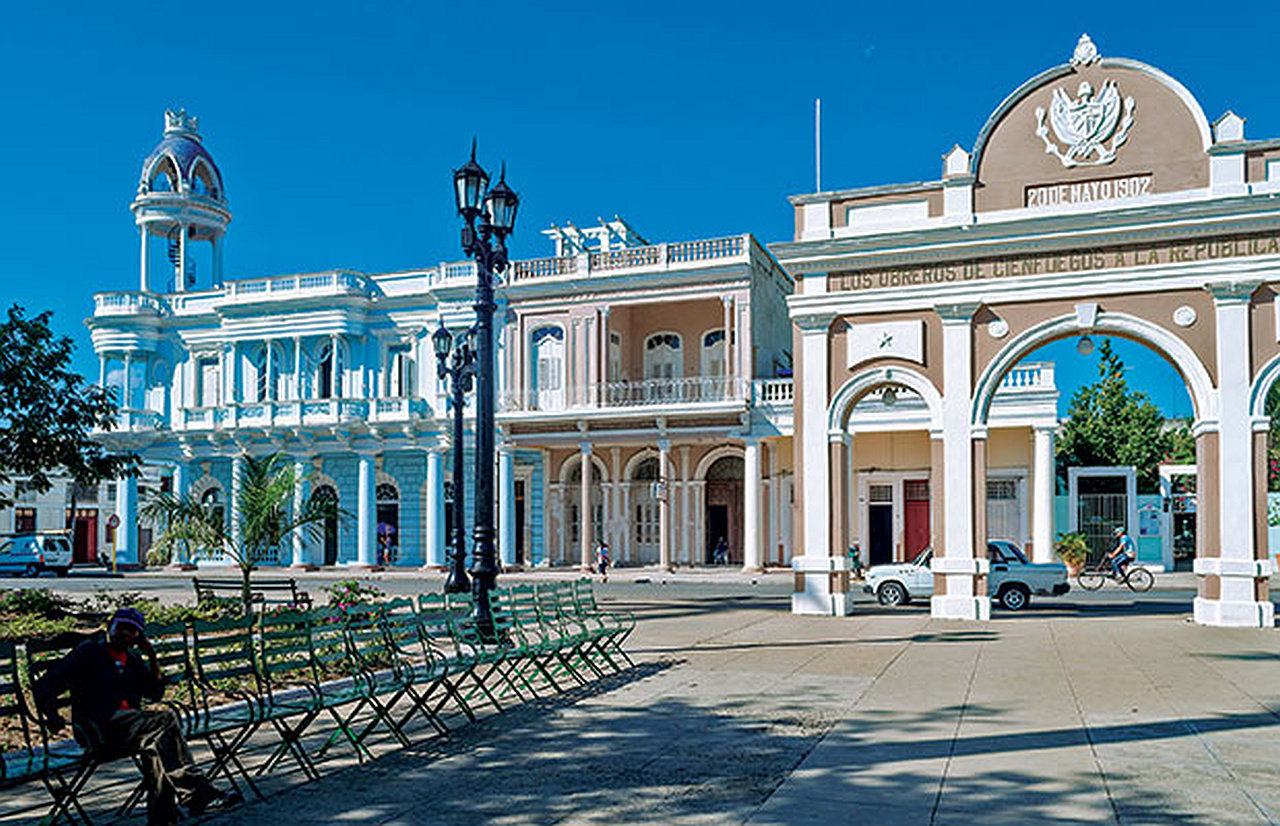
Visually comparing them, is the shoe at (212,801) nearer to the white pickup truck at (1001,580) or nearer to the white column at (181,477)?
the white pickup truck at (1001,580)

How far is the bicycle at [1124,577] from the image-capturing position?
87.4 ft

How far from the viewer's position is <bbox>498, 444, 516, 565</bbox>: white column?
3672 centimetres

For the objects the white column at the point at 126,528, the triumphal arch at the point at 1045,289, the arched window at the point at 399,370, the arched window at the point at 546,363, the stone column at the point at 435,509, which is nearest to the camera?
the triumphal arch at the point at 1045,289

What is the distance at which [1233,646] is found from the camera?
1422cm

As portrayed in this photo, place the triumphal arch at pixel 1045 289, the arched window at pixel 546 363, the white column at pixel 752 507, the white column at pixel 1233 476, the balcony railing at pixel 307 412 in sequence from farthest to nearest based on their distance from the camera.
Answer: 1. the balcony railing at pixel 307 412
2. the arched window at pixel 546 363
3. the white column at pixel 752 507
4. the triumphal arch at pixel 1045 289
5. the white column at pixel 1233 476

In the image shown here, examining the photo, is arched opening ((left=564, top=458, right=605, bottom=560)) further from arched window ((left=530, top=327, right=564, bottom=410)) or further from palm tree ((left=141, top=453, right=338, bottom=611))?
palm tree ((left=141, top=453, right=338, bottom=611))

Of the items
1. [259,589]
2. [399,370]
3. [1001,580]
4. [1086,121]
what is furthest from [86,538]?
[1086,121]

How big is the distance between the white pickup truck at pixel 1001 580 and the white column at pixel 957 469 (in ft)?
7.02

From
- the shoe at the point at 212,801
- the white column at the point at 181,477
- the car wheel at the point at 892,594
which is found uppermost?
the white column at the point at 181,477


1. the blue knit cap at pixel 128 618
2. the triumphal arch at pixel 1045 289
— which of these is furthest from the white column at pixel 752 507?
the blue knit cap at pixel 128 618

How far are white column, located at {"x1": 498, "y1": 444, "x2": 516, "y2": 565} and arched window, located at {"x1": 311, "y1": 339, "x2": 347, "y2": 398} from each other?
6938 mm

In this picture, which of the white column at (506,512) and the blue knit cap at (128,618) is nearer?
the blue knit cap at (128,618)

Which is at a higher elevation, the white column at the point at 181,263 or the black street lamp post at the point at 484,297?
the white column at the point at 181,263

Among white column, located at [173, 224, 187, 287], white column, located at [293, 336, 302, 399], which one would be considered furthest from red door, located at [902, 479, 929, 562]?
white column, located at [173, 224, 187, 287]
